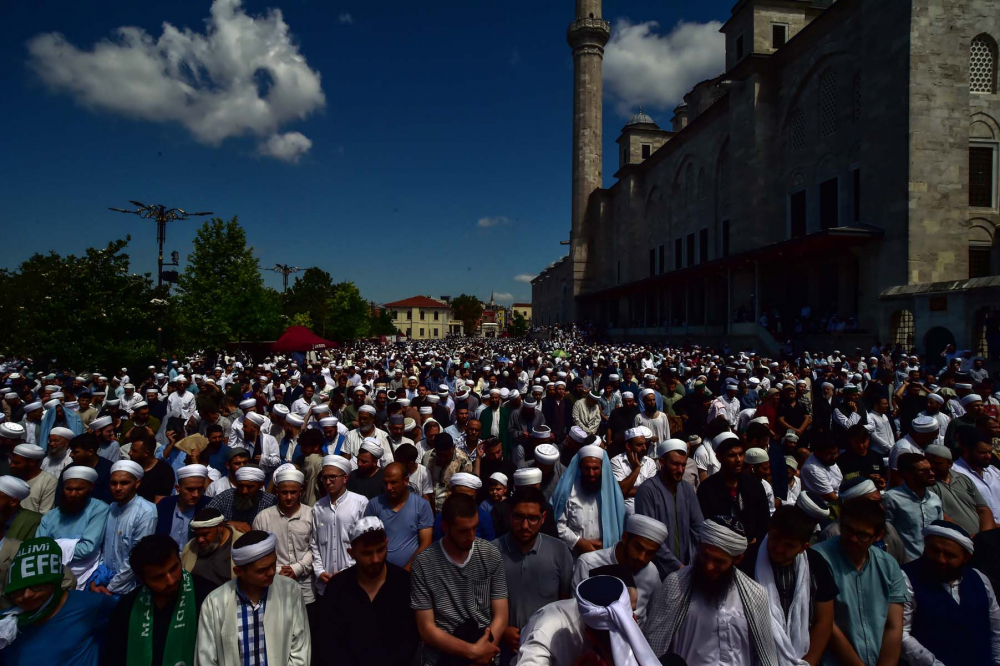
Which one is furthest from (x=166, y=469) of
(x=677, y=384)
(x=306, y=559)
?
(x=677, y=384)

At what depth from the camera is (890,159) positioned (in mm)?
21500

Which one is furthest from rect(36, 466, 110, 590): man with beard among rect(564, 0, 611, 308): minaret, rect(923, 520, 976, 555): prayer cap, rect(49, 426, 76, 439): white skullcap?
rect(564, 0, 611, 308): minaret

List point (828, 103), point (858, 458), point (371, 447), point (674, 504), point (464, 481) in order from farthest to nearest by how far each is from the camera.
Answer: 1. point (828, 103)
2. point (858, 458)
3. point (371, 447)
4. point (674, 504)
5. point (464, 481)

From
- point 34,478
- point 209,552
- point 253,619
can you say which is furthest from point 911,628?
point 34,478

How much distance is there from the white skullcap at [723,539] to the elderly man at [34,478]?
547 cm

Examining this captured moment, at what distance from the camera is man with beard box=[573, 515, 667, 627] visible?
3193 mm

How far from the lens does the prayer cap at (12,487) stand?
13.0 ft

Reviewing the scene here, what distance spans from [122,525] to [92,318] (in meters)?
14.0

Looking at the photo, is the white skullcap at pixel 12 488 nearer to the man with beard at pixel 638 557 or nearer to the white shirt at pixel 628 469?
the man with beard at pixel 638 557

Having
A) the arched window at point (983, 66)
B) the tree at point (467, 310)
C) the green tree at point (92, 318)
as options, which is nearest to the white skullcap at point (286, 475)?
the green tree at point (92, 318)

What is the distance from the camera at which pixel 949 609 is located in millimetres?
3211

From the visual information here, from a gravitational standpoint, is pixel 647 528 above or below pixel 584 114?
below

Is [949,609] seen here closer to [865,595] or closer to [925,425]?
[865,595]

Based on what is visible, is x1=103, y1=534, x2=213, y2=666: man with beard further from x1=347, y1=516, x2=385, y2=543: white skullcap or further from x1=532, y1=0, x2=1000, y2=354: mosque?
x1=532, y1=0, x2=1000, y2=354: mosque
